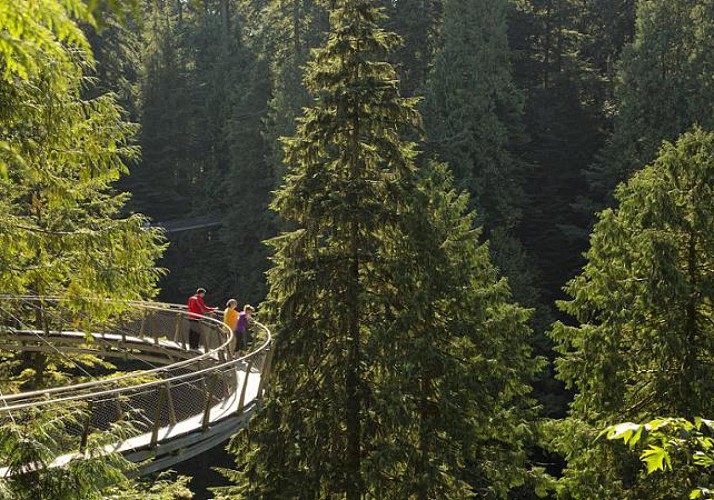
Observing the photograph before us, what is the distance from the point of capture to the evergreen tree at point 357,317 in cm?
1435

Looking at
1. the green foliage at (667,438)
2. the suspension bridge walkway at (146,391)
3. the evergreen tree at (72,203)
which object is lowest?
→ the suspension bridge walkway at (146,391)

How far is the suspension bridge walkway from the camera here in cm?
898

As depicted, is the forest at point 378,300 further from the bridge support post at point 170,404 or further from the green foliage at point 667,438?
the bridge support post at point 170,404

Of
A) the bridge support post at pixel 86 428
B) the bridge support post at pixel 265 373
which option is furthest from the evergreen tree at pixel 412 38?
the bridge support post at pixel 86 428

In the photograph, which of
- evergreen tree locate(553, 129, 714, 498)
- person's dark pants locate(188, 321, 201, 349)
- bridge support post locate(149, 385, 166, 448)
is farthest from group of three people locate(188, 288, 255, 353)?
evergreen tree locate(553, 129, 714, 498)

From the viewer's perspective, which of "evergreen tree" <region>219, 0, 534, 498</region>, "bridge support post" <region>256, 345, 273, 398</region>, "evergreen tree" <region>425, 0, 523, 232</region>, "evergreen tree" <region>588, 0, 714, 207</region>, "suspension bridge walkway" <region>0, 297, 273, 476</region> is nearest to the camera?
"suspension bridge walkway" <region>0, 297, 273, 476</region>

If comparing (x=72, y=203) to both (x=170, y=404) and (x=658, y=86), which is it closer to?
(x=170, y=404)

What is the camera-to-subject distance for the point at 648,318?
15570 millimetres

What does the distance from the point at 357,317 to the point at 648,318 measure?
564cm

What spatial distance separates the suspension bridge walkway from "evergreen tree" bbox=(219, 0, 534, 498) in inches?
40.3

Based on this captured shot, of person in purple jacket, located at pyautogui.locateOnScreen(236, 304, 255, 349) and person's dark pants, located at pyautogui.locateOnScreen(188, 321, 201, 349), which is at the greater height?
person in purple jacket, located at pyautogui.locateOnScreen(236, 304, 255, 349)

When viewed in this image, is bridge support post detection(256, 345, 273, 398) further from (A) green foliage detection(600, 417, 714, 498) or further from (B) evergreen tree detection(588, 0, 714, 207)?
(B) evergreen tree detection(588, 0, 714, 207)

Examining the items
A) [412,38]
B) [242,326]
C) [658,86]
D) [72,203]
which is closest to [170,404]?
[72,203]

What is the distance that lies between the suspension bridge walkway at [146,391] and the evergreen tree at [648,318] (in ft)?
21.1
